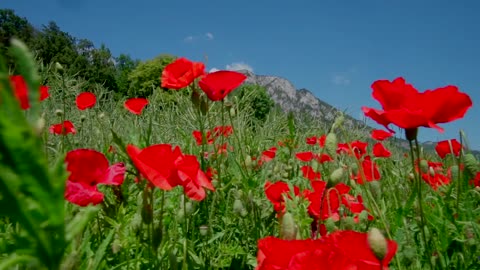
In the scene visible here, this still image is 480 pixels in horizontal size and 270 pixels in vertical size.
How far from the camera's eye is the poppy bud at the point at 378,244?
65 centimetres

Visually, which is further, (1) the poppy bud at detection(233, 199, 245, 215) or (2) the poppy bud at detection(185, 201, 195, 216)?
(1) the poppy bud at detection(233, 199, 245, 215)

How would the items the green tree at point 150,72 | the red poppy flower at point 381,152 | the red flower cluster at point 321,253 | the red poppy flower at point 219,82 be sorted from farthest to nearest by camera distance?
the green tree at point 150,72
the red poppy flower at point 381,152
the red poppy flower at point 219,82
the red flower cluster at point 321,253

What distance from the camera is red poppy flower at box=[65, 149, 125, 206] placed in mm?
951

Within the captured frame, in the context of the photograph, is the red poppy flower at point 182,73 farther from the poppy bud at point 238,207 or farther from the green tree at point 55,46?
the green tree at point 55,46

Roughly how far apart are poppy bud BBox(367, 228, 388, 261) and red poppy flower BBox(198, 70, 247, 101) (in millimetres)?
1140

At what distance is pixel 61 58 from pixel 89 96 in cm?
2379

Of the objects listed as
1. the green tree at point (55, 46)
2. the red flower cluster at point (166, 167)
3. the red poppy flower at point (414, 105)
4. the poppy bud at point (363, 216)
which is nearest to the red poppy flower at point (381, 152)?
the poppy bud at point (363, 216)

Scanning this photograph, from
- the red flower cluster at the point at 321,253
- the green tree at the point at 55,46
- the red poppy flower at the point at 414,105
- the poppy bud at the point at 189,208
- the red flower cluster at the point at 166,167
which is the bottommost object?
the red flower cluster at the point at 321,253

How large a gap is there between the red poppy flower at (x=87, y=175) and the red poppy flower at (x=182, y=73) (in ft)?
2.62

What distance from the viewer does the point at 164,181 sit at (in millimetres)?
924

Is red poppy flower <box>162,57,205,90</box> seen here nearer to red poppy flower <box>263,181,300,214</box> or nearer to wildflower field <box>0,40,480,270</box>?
wildflower field <box>0,40,480,270</box>

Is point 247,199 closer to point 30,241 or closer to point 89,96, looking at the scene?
point 30,241

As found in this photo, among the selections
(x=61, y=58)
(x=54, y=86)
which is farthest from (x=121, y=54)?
(x=54, y=86)

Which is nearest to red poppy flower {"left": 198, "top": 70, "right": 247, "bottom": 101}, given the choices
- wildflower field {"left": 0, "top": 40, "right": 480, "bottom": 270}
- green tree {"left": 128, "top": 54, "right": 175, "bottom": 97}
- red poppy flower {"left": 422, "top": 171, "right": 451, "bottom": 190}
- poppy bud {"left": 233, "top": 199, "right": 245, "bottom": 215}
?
wildflower field {"left": 0, "top": 40, "right": 480, "bottom": 270}
